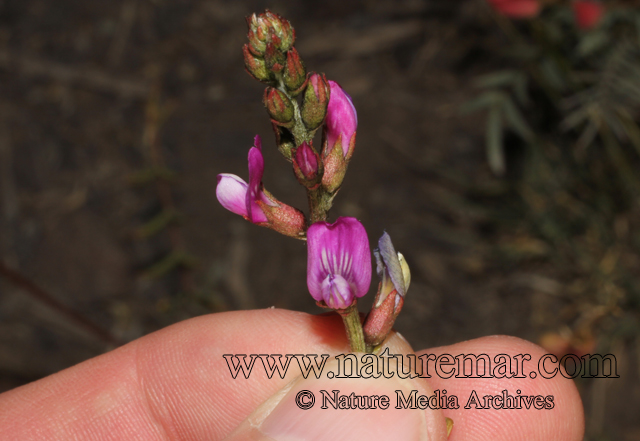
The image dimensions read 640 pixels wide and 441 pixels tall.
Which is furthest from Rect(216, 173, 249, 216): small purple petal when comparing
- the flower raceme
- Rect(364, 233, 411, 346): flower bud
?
Rect(364, 233, 411, 346): flower bud

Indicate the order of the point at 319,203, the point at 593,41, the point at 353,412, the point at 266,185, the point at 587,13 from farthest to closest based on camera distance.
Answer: the point at 266,185 < the point at 593,41 < the point at 587,13 < the point at 353,412 < the point at 319,203

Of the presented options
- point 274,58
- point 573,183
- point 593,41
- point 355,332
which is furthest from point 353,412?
point 573,183

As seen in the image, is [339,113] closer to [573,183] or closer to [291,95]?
[291,95]

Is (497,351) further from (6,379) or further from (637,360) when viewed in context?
(6,379)

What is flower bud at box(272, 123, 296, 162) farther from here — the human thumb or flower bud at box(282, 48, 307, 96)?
the human thumb

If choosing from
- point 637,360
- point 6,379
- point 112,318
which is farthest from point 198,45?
point 637,360

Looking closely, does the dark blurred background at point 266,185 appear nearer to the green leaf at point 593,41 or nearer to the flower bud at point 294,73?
the green leaf at point 593,41

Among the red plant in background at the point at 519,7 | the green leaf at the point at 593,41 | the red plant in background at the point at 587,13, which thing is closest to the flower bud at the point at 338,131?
the red plant in background at the point at 519,7
